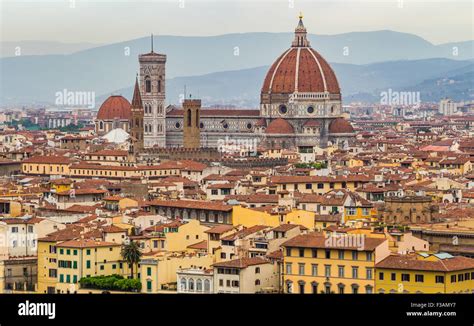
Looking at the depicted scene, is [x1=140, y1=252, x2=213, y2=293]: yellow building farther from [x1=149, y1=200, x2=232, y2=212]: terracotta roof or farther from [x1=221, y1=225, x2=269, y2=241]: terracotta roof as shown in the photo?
[x1=149, y1=200, x2=232, y2=212]: terracotta roof

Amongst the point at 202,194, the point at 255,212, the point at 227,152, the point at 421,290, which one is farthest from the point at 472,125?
the point at 421,290

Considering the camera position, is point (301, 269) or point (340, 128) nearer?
point (301, 269)

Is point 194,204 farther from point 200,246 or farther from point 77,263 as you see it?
point 77,263

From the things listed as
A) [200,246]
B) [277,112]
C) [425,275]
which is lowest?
[200,246]

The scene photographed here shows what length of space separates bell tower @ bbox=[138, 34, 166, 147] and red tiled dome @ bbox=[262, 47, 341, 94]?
24.0 ft

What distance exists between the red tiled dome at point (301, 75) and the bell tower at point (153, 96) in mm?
7328

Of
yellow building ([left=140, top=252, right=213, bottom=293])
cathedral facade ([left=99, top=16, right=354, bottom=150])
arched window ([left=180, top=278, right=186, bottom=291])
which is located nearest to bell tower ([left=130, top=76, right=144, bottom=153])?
cathedral facade ([left=99, top=16, right=354, bottom=150])

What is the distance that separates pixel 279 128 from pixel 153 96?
10.8m

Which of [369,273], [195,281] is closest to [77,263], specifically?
[195,281]

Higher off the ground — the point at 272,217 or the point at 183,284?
the point at 272,217

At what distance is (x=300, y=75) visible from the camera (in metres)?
128

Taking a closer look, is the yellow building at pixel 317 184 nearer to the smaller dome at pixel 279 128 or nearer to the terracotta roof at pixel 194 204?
the terracotta roof at pixel 194 204

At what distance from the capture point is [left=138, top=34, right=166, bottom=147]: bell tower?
128500 mm
